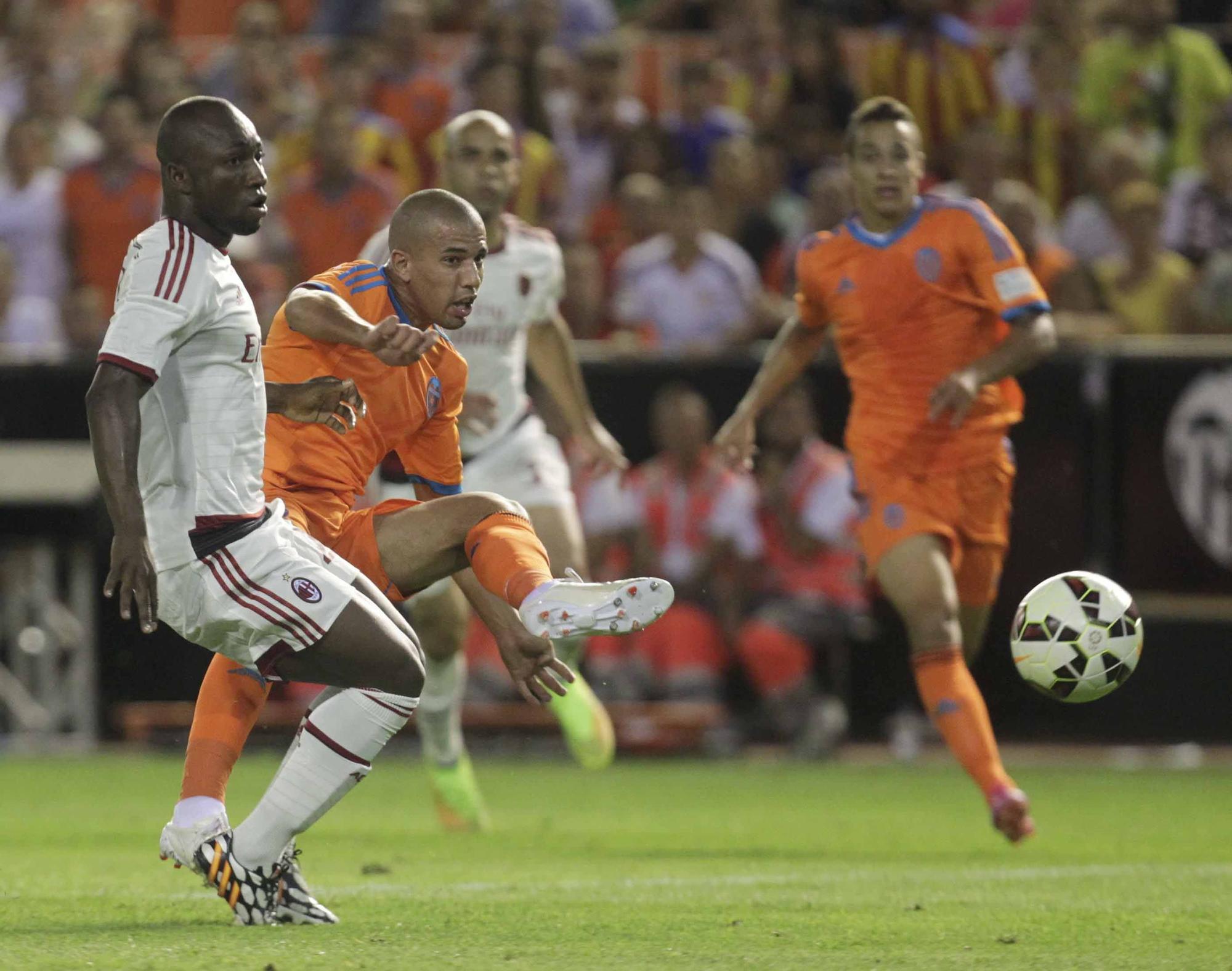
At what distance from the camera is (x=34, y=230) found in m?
13.8

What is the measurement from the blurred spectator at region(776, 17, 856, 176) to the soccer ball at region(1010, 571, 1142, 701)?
7244 mm

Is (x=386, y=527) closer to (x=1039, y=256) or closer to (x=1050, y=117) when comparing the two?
(x=1039, y=256)

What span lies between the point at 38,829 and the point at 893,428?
3.67m

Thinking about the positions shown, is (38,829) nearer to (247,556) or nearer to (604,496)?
(247,556)

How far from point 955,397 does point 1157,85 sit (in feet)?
22.0

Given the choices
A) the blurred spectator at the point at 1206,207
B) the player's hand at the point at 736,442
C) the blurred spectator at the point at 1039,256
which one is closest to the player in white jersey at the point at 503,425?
the player's hand at the point at 736,442

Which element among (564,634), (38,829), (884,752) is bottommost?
(884,752)

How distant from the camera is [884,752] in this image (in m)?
12.2

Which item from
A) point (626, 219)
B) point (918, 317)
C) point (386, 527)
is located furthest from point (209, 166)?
point (626, 219)

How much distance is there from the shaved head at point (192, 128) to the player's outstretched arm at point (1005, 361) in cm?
318

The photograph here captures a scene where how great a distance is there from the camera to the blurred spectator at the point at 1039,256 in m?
12.0

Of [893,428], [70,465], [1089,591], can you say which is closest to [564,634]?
[1089,591]

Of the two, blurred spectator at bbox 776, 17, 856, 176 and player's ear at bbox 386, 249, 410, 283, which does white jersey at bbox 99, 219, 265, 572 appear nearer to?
player's ear at bbox 386, 249, 410, 283

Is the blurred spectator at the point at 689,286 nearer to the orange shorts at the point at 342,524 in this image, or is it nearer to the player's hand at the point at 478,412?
the player's hand at the point at 478,412
